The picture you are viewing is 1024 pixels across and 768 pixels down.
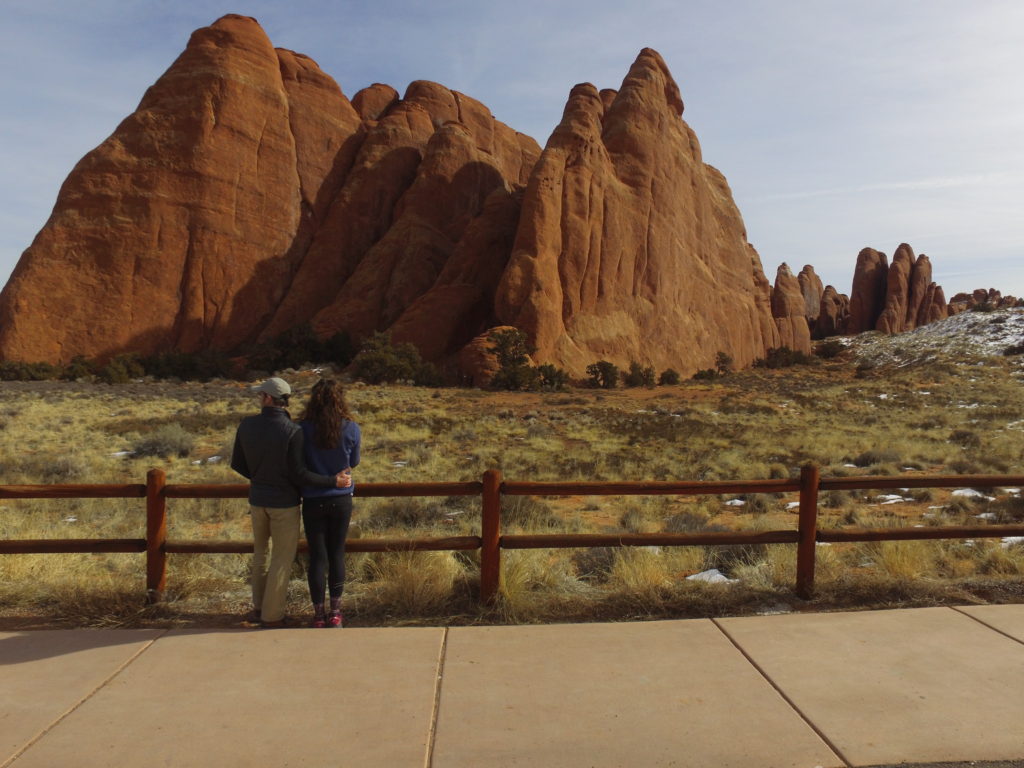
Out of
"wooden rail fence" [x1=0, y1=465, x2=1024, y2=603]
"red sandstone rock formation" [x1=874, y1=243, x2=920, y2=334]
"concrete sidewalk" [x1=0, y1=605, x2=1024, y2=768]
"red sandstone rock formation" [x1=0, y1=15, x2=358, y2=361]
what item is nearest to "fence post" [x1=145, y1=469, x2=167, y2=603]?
"wooden rail fence" [x1=0, y1=465, x2=1024, y2=603]

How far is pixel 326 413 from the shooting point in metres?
5.56

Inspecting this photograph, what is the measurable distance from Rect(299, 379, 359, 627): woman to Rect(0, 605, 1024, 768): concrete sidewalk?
38 centimetres

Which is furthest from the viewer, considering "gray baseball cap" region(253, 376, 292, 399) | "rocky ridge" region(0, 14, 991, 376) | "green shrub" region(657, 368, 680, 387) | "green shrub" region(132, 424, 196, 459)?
"green shrub" region(657, 368, 680, 387)

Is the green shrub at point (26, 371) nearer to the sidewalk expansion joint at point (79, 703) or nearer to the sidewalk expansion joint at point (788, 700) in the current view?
the sidewalk expansion joint at point (79, 703)

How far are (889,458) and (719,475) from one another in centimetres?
473

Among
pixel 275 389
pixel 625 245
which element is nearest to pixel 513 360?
pixel 625 245

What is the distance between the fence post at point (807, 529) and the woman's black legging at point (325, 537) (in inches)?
153

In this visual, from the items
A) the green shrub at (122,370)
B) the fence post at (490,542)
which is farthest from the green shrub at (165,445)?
the green shrub at (122,370)

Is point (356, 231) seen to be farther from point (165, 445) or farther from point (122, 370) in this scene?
point (165, 445)

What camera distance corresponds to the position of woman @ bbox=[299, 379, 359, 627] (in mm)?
5559

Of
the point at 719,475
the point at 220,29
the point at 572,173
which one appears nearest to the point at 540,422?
the point at 719,475

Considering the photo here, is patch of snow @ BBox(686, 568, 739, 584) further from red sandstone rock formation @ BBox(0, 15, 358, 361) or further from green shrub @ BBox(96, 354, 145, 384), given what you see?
red sandstone rock formation @ BBox(0, 15, 358, 361)

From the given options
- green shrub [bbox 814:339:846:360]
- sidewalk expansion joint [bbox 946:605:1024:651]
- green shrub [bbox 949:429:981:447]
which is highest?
green shrub [bbox 814:339:846:360]

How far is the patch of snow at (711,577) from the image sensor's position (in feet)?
23.3
